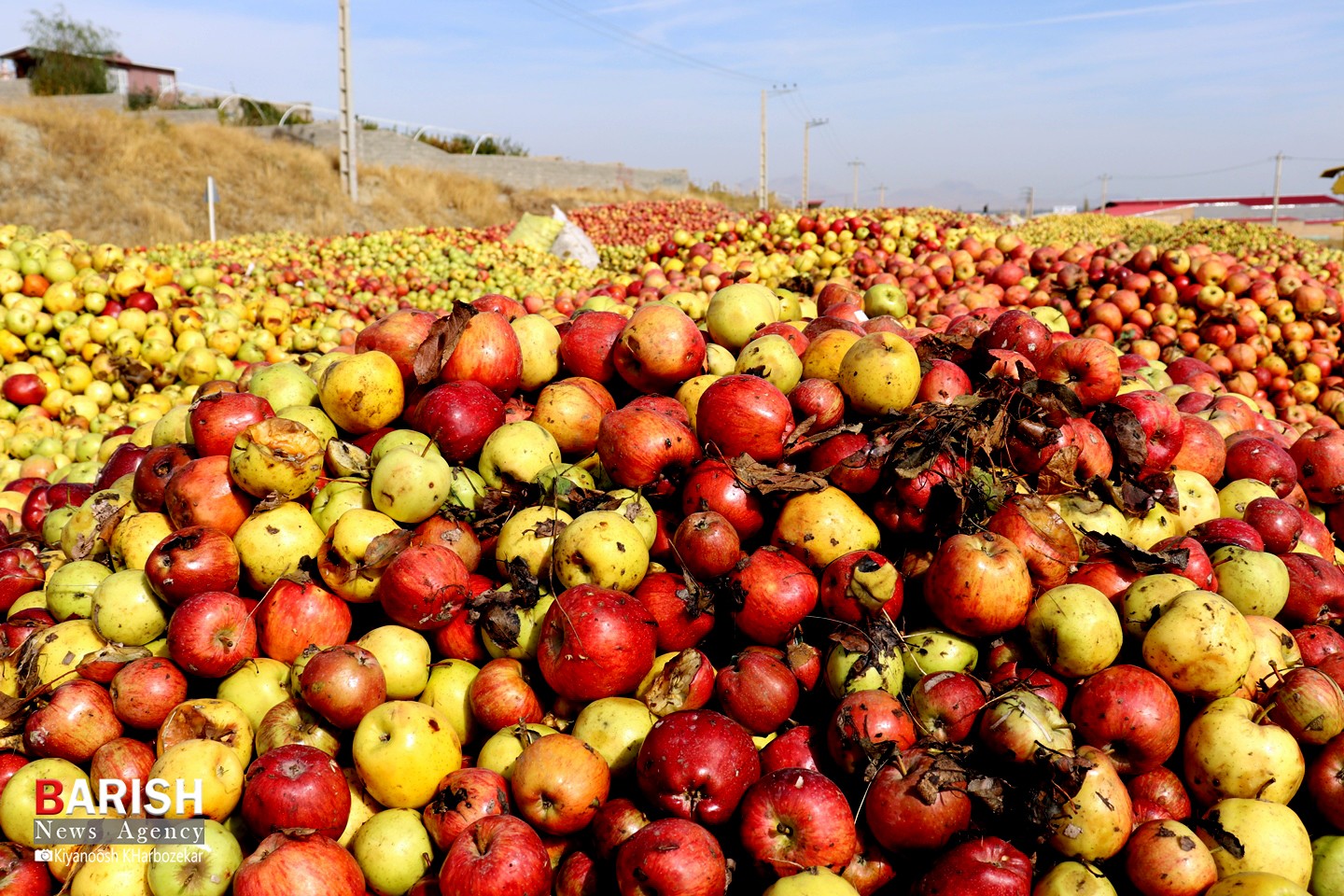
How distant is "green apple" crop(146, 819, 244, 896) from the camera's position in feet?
7.63

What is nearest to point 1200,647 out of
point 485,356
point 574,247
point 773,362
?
point 773,362

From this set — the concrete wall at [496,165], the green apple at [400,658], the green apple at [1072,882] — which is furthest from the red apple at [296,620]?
the concrete wall at [496,165]

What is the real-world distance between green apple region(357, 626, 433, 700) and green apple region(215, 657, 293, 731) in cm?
34

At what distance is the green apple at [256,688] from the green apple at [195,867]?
47cm

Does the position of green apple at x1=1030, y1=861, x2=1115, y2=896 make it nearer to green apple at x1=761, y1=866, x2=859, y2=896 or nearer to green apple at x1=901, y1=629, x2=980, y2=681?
green apple at x1=761, y1=866, x2=859, y2=896

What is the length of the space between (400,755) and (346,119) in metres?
27.3

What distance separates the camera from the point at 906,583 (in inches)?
120

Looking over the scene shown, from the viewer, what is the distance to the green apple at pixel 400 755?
2.54m

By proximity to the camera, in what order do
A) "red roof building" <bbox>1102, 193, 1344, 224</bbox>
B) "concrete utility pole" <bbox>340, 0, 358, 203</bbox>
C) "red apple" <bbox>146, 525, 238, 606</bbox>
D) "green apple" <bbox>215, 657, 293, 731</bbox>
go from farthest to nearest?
"red roof building" <bbox>1102, 193, 1344, 224</bbox> → "concrete utility pole" <bbox>340, 0, 358, 203</bbox> → "red apple" <bbox>146, 525, 238, 606</bbox> → "green apple" <bbox>215, 657, 293, 731</bbox>

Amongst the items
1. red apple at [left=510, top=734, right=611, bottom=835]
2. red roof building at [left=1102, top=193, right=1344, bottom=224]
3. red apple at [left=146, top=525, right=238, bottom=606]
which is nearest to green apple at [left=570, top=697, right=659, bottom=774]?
red apple at [left=510, top=734, right=611, bottom=835]

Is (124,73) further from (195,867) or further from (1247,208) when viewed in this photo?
(1247,208)

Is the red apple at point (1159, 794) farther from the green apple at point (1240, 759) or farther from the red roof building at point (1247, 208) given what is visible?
the red roof building at point (1247, 208)

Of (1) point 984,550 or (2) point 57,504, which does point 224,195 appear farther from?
(1) point 984,550

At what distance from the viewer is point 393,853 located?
8.05ft
